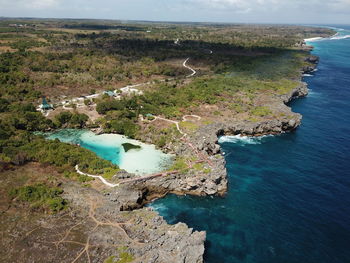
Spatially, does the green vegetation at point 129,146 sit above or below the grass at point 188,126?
below

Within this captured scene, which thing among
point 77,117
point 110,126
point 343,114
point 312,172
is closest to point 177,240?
point 312,172

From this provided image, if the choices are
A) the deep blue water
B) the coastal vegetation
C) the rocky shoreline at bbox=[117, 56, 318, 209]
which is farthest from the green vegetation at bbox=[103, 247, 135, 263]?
the deep blue water

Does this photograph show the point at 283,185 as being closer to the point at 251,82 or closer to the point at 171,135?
the point at 171,135

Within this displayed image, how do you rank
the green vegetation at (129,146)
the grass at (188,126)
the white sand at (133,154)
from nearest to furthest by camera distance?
the white sand at (133,154) → the green vegetation at (129,146) → the grass at (188,126)

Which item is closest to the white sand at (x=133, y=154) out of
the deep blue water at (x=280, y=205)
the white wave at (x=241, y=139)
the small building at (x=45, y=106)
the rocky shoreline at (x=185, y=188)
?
the rocky shoreline at (x=185, y=188)

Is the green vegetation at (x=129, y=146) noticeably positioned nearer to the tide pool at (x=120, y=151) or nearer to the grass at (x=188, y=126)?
the tide pool at (x=120, y=151)

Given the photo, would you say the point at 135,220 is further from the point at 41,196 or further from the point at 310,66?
the point at 310,66

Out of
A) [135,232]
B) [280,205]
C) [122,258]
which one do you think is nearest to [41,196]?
[135,232]
